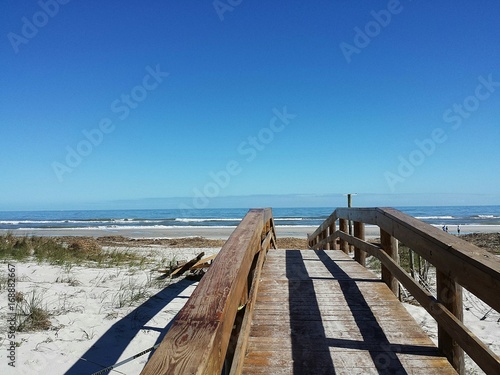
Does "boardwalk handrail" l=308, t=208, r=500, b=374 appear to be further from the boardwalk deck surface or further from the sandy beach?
the sandy beach

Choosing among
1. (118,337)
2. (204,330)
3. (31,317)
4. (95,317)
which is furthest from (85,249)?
(204,330)

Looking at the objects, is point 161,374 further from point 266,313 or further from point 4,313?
point 4,313

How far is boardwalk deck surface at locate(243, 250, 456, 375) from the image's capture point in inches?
90.2

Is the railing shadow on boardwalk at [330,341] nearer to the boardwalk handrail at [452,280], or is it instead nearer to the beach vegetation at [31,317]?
the boardwalk handrail at [452,280]

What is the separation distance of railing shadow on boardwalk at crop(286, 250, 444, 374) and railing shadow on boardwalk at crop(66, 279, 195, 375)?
1783 millimetres

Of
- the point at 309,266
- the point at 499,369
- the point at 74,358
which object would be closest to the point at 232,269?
the point at 499,369

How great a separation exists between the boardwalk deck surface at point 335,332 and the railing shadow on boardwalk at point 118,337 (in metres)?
1.55

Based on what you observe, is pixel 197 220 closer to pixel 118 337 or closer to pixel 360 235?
pixel 360 235

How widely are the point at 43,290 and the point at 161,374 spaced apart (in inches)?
203

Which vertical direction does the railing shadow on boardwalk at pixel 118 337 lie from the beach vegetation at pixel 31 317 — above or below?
below

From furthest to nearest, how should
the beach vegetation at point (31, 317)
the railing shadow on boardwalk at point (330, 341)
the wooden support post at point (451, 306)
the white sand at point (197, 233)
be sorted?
the white sand at point (197, 233), the beach vegetation at point (31, 317), the railing shadow on boardwalk at point (330, 341), the wooden support post at point (451, 306)

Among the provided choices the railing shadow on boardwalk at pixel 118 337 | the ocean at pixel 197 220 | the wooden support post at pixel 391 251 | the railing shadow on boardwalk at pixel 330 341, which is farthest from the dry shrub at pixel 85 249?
the ocean at pixel 197 220

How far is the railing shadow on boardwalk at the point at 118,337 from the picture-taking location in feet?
10.9

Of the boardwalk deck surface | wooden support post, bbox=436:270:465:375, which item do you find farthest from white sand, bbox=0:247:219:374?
wooden support post, bbox=436:270:465:375
